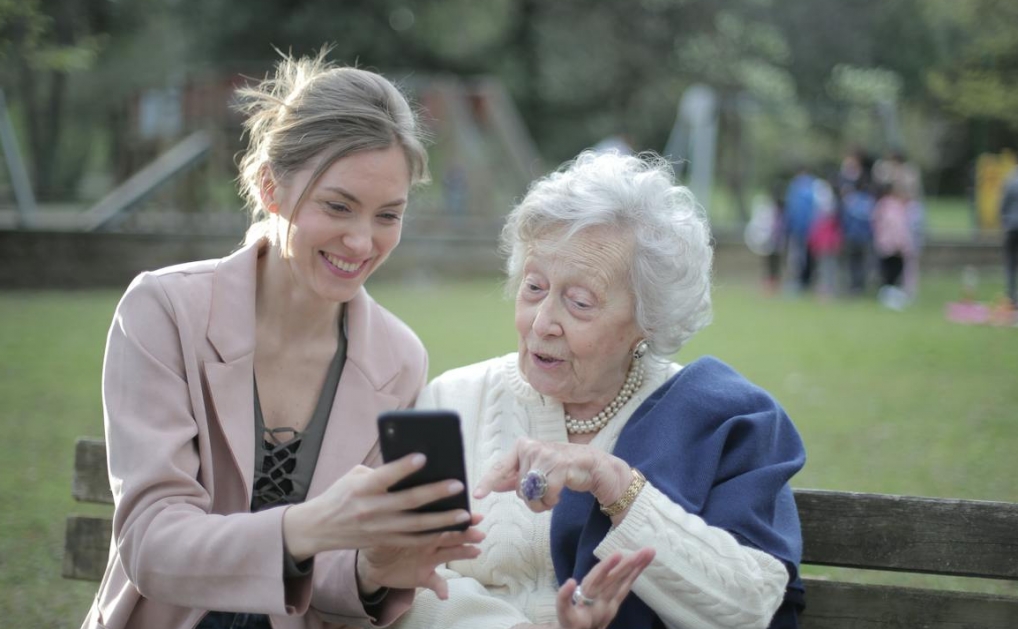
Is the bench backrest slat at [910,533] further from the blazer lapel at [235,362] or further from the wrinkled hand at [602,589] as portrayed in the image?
the blazer lapel at [235,362]

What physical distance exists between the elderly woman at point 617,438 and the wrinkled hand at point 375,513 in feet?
0.92

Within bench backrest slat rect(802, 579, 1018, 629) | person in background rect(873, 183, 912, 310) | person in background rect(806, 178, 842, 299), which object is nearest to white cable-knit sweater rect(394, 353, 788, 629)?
bench backrest slat rect(802, 579, 1018, 629)

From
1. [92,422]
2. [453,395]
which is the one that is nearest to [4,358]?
[92,422]

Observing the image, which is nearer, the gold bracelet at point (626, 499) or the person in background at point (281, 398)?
the person in background at point (281, 398)

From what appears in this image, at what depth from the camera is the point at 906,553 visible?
3.21 meters

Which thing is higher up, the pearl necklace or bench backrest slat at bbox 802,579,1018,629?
the pearl necklace

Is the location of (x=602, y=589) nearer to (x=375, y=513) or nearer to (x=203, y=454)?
(x=375, y=513)

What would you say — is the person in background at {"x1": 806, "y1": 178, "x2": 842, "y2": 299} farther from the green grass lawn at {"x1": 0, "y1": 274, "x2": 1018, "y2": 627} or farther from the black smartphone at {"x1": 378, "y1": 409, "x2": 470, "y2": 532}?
the black smartphone at {"x1": 378, "y1": 409, "x2": 470, "y2": 532}

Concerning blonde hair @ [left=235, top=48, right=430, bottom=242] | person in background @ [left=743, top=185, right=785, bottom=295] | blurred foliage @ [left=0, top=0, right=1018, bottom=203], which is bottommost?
person in background @ [left=743, top=185, right=785, bottom=295]

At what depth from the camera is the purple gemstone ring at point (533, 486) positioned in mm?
2588

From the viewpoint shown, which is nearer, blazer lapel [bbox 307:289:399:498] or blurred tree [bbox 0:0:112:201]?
blazer lapel [bbox 307:289:399:498]

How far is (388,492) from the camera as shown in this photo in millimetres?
2352

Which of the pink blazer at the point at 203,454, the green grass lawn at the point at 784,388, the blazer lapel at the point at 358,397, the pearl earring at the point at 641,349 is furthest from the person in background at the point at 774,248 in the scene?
the pink blazer at the point at 203,454

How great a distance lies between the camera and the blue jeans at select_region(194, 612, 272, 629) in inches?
116
